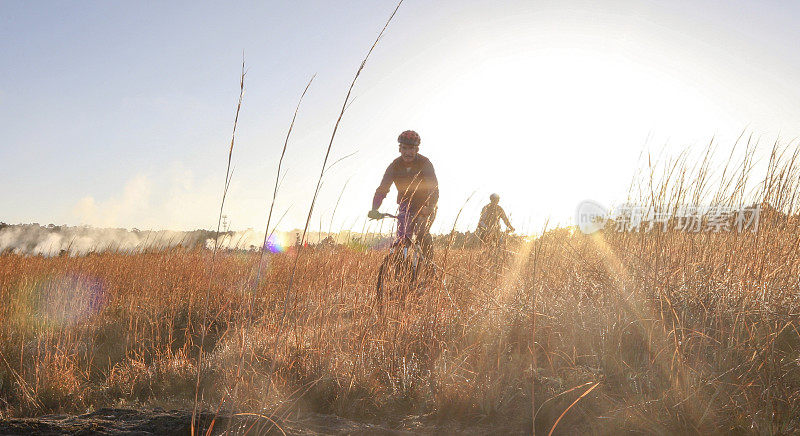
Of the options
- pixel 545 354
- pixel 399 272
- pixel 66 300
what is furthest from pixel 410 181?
pixel 66 300

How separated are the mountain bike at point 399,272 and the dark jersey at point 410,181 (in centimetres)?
61

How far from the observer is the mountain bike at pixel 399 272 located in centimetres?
323

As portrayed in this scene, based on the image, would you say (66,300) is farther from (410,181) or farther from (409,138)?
(409,138)

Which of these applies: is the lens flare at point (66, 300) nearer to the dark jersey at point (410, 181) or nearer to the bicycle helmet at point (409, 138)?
the dark jersey at point (410, 181)

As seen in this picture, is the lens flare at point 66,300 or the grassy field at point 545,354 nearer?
the grassy field at point 545,354

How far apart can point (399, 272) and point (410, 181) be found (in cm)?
165

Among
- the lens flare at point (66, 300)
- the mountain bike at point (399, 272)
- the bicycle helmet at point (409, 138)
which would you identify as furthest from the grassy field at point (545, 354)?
the bicycle helmet at point (409, 138)

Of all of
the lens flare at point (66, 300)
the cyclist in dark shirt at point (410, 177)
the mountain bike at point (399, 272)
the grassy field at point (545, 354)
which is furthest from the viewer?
the lens flare at point (66, 300)

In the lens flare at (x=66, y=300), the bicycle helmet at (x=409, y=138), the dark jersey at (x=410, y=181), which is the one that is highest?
the bicycle helmet at (x=409, y=138)

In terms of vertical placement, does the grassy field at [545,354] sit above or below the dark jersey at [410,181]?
below

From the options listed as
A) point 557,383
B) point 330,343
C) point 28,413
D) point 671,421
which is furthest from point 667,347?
point 28,413

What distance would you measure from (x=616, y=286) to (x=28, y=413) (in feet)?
13.2

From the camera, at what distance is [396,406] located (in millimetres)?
2422

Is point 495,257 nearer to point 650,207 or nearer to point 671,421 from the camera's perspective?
→ point 650,207
